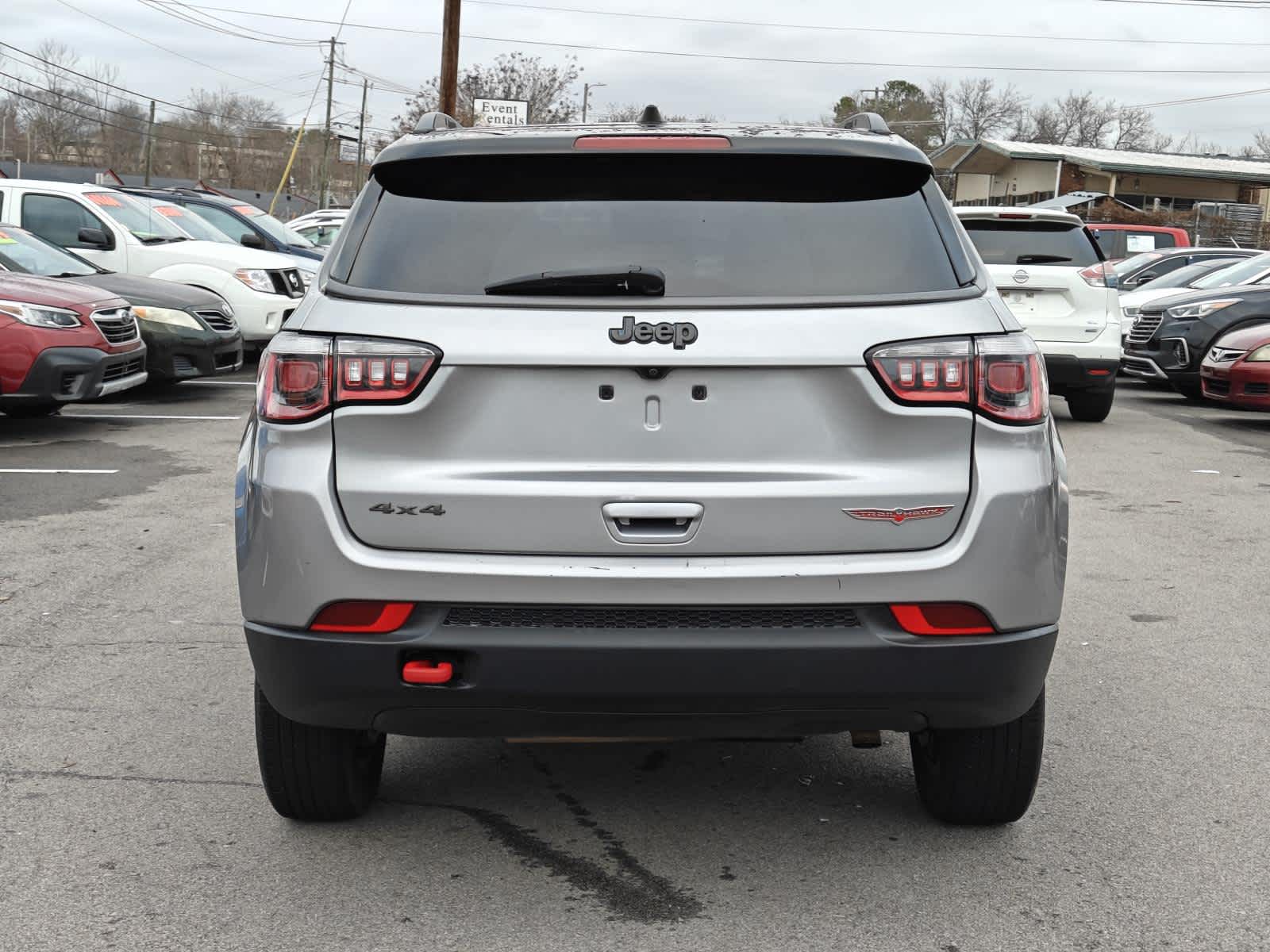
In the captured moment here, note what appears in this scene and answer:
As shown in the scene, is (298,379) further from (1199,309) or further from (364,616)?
(1199,309)

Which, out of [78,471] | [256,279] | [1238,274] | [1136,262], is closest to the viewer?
[78,471]

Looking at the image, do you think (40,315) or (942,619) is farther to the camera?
(40,315)

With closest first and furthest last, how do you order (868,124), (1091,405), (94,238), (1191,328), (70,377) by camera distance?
(868,124)
(70,377)
(1091,405)
(1191,328)
(94,238)

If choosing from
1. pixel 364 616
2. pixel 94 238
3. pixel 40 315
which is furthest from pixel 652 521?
pixel 94 238

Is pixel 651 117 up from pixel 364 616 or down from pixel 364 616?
up

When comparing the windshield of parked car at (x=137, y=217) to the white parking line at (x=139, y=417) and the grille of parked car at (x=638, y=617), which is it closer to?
the white parking line at (x=139, y=417)

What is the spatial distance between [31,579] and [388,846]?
3495 millimetres

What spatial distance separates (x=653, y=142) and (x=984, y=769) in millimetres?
1704

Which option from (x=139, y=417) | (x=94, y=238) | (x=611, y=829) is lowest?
(x=611, y=829)

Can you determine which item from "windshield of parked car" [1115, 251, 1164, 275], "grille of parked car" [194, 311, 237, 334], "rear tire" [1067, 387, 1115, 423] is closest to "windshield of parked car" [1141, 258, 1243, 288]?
"windshield of parked car" [1115, 251, 1164, 275]

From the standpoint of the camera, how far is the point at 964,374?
307cm

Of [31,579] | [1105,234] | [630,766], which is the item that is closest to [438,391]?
[630,766]

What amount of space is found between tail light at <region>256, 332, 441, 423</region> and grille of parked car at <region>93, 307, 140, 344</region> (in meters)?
8.35

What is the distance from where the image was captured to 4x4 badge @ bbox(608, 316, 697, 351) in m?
3.02
